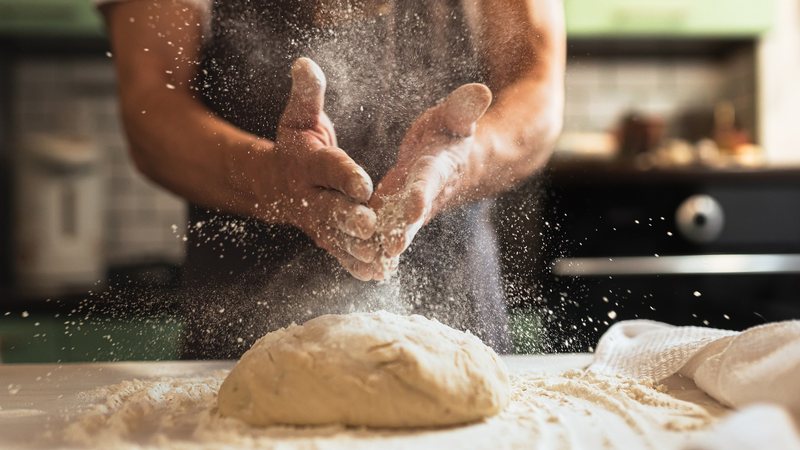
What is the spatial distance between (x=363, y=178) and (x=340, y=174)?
0.13 ft

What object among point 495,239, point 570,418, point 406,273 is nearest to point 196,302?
point 406,273

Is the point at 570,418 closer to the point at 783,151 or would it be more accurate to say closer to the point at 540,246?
the point at 540,246

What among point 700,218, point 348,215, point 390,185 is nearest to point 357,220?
point 348,215

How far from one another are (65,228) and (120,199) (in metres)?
0.24

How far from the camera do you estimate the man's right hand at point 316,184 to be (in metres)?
0.85

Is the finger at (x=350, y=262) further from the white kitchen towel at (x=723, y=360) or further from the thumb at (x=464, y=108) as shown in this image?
the white kitchen towel at (x=723, y=360)

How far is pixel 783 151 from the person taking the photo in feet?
7.37

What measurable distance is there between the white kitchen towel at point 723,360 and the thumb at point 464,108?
14.9 inches

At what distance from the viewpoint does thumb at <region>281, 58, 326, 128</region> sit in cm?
88

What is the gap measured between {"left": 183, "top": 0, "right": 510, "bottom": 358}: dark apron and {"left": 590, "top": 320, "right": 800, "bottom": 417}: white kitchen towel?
0.18m

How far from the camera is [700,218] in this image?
188 cm

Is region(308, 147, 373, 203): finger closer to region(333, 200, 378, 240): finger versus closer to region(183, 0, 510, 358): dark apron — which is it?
region(333, 200, 378, 240): finger

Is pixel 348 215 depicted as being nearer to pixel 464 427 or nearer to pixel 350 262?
pixel 350 262

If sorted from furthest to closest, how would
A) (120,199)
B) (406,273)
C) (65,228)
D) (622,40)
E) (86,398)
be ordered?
(622,40)
(120,199)
(65,228)
(406,273)
(86,398)
